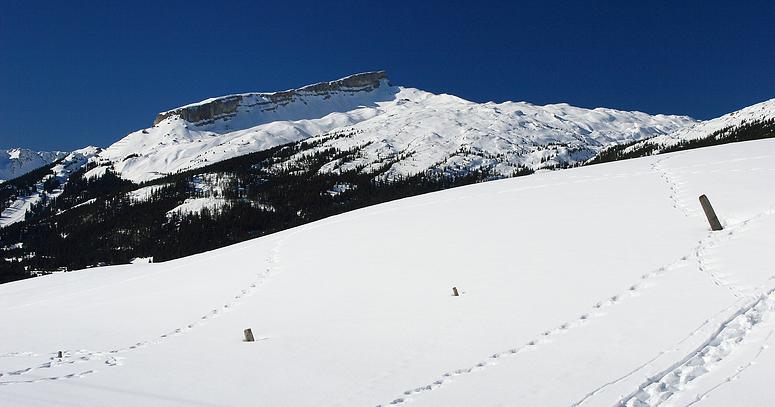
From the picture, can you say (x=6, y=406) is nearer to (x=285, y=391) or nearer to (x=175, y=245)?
(x=285, y=391)

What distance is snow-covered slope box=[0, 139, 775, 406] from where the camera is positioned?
9500mm

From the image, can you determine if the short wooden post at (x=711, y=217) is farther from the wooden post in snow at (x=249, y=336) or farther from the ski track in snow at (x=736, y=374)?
the wooden post in snow at (x=249, y=336)

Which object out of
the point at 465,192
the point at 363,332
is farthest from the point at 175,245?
the point at 363,332

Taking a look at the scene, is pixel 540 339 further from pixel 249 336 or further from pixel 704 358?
pixel 249 336

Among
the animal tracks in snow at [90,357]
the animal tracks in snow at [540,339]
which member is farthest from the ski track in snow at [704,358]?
the animal tracks in snow at [90,357]

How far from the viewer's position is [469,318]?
1384cm

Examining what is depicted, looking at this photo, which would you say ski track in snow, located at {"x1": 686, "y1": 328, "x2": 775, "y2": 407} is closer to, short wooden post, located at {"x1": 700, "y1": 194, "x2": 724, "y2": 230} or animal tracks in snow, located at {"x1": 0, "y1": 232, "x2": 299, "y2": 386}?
short wooden post, located at {"x1": 700, "y1": 194, "x2": 724, "y2": 230}

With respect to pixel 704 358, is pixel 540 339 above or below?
above

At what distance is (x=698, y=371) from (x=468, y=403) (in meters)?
3.99

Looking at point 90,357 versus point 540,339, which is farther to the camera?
point 90,357

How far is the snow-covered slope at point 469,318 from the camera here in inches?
374

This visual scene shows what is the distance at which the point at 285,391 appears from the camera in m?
10.5

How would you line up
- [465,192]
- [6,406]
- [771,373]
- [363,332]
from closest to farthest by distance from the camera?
[771,373] → [6,406] → [363,332] → [465,192]

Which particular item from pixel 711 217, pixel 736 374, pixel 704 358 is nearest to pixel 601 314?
pixel 704 358
